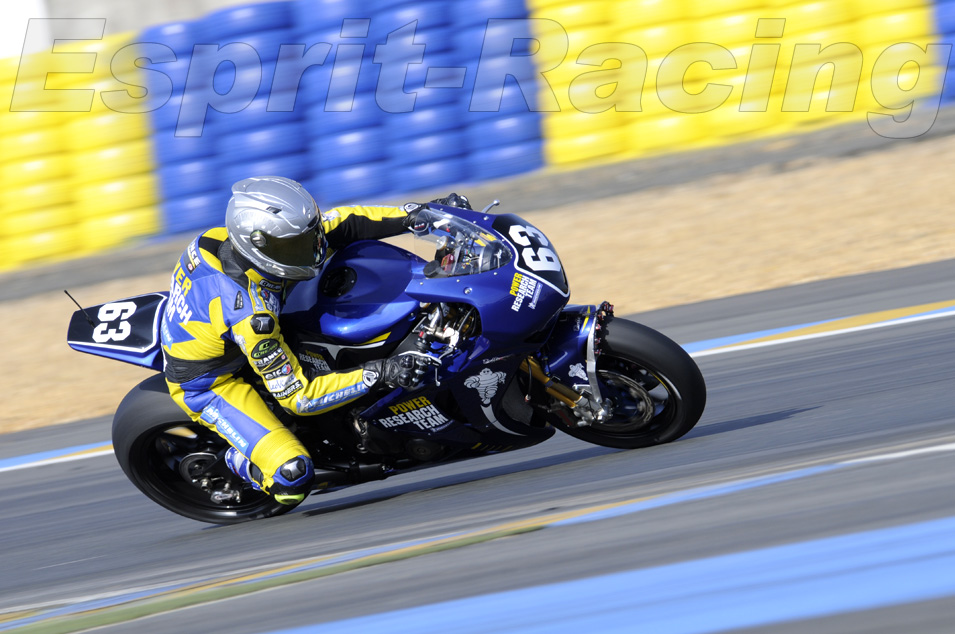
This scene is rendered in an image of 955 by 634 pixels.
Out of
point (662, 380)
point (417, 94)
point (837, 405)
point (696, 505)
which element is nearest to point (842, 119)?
point (417, 94)

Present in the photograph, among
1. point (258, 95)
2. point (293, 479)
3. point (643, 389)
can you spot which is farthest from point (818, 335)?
point (258, 95)

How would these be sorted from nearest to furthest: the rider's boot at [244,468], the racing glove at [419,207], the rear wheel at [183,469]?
the racing glove at [419,207] → the rider's boot at [244,468] → the rear wheel at [183,469]

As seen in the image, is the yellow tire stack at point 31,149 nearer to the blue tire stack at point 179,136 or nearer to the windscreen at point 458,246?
the blue tire stack at point 179,136

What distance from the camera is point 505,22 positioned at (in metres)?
11.0

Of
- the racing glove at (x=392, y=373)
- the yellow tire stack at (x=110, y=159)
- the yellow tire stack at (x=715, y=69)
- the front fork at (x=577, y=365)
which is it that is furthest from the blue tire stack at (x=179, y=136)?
the front fork at (x=577, y=365)

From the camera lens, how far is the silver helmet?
4.38 meters

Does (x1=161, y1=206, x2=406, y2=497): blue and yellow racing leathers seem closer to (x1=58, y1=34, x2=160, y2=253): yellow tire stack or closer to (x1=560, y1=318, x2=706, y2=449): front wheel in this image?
(x1=560, y1=318, x2=706, y2=449): front wheel

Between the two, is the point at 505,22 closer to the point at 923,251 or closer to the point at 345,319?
the point at 923,251

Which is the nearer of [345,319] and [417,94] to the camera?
[345,319]

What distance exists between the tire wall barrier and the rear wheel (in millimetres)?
6316

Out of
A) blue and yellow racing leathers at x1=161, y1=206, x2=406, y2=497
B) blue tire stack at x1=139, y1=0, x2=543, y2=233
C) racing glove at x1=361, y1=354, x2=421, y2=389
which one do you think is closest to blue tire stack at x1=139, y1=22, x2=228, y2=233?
blue tire stack at x1=139, y1=0, x2=543, y2=233

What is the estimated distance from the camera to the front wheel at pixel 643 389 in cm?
454

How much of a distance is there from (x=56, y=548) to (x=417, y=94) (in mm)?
6934

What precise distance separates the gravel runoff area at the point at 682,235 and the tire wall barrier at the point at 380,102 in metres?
0.27
